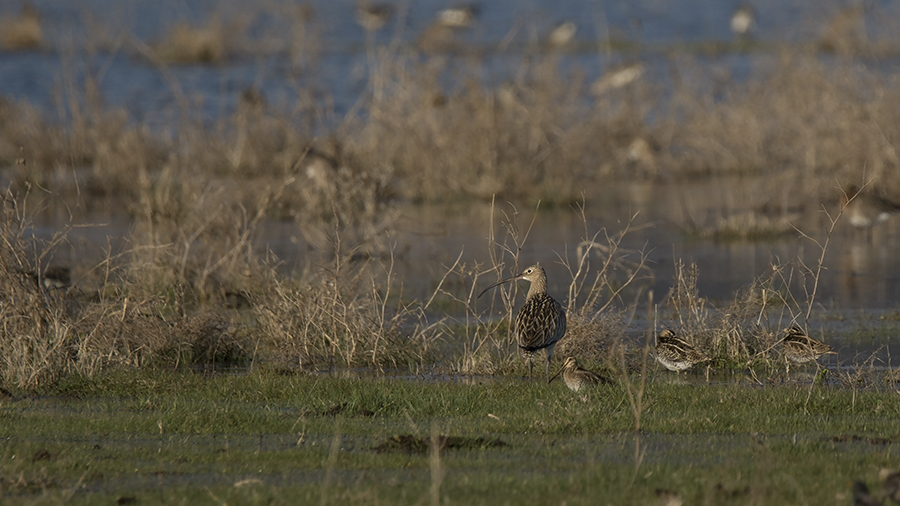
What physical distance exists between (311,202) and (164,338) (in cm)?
857

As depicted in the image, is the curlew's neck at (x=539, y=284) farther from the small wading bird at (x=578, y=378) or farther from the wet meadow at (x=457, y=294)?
the small wading bird at (x=578, y=378)

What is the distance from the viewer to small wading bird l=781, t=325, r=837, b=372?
10.9 meters

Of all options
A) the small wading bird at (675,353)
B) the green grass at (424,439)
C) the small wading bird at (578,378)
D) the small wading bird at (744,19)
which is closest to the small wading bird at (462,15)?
the small wading bird at (744,19)

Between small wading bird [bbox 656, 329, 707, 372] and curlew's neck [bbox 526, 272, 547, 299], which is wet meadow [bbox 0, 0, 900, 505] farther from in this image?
A: curlew's neck [bbox 526, 272, 547, 299]

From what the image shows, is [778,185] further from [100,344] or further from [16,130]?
[100,344]

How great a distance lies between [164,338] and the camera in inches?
464

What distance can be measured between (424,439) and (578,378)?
87.1 inches

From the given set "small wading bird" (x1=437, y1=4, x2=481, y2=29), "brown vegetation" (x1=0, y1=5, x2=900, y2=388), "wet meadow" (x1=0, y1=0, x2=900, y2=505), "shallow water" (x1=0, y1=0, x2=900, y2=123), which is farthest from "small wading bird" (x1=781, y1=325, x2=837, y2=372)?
"small wading bird" (x1=437, y1=4, x2=481, y2=29)

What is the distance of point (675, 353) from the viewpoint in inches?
439

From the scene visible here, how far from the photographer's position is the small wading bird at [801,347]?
10.9 meters

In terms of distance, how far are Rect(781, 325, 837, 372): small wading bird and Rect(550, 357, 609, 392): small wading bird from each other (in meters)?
1.93

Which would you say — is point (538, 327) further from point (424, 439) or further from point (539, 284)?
point (424, 439)

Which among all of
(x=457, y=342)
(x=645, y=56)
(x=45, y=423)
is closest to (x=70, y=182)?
(x=457, y=342)

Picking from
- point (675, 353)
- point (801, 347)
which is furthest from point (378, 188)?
point (801, 347)
